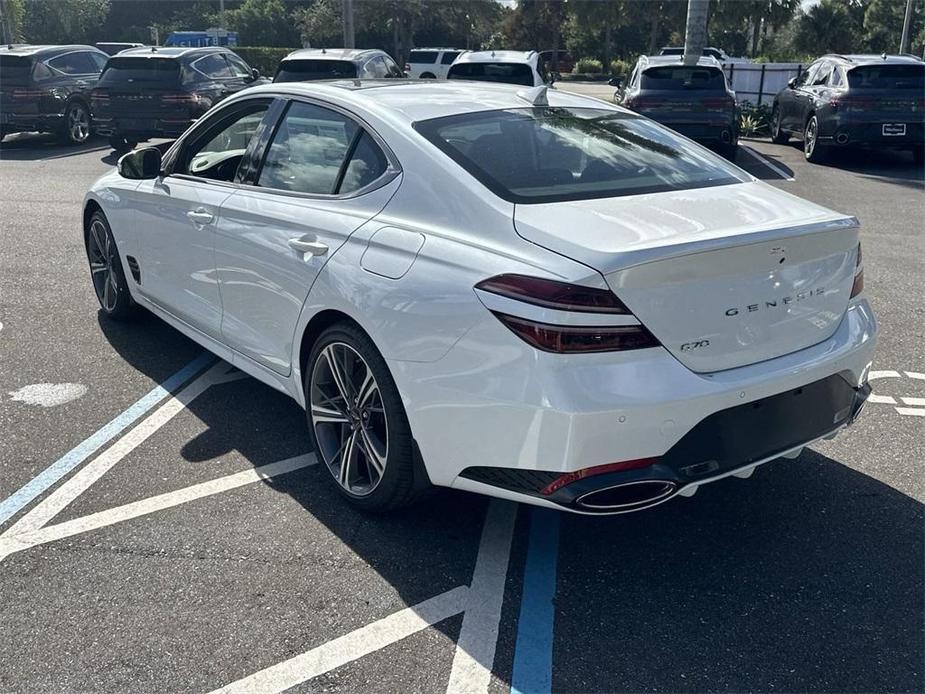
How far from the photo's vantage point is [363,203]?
3.64 metres

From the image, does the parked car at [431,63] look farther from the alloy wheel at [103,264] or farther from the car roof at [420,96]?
the car roof at [420,96]

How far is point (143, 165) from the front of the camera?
200 inches

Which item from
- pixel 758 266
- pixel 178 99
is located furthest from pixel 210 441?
pixel 178 99

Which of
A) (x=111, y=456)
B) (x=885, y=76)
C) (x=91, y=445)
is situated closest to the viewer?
(x=111, y=456)

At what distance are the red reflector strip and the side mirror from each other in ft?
10.4

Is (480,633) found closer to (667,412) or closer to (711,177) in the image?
(667,412)

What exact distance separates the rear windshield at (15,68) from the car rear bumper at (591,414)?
15148 mm

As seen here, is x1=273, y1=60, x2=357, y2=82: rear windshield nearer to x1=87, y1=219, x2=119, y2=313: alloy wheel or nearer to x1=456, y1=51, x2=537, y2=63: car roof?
x1=456, y1=51, x2=537, y2=63: car roof

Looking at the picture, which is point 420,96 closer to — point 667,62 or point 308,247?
point 308,247

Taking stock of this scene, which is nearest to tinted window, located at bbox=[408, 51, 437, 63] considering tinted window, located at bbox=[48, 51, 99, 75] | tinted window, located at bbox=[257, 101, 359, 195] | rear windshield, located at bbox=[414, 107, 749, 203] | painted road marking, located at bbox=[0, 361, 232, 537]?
tinted window, located at bbox=[48, 51, 99, 75]

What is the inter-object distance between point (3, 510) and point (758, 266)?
307cm

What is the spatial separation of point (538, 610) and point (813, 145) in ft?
42.2

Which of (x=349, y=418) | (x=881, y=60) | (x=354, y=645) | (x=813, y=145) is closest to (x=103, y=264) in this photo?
(x=349, y=418)

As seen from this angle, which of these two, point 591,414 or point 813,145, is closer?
point 591,414
